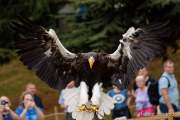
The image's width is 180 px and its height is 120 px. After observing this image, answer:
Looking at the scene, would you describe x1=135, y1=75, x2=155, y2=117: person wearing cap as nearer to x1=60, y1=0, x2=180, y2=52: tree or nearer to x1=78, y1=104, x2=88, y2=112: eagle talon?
x1=78, y1=104, x2=88, y2=112: eagle talon

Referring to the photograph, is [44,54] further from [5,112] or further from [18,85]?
[18,85]

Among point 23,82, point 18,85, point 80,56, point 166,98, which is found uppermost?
point 23,82

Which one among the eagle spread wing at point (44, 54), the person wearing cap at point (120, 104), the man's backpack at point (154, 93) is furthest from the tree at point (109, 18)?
the eagle spread wing at point (44, 54)

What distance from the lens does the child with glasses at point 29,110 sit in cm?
1360

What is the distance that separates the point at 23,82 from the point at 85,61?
1363 centimetres

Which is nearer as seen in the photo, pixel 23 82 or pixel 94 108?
pixel 94 108

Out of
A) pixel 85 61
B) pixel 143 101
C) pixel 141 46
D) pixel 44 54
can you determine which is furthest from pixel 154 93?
pixel 44 54

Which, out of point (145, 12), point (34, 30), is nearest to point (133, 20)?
point (145, 12)

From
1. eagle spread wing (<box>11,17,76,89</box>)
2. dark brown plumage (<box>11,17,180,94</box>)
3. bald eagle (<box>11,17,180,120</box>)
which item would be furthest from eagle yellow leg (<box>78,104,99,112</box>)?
eagle spread wing (<box>11,17,76,89</box>)

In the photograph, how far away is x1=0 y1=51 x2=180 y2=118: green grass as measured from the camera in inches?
946

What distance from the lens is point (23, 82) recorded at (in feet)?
86.5

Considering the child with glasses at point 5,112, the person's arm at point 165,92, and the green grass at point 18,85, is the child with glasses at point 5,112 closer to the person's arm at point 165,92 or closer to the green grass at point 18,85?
the person's arm at point 165,92

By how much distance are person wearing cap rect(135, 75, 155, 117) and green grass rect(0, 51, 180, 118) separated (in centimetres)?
804

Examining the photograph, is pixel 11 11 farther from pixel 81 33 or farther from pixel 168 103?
pixel 168 103
